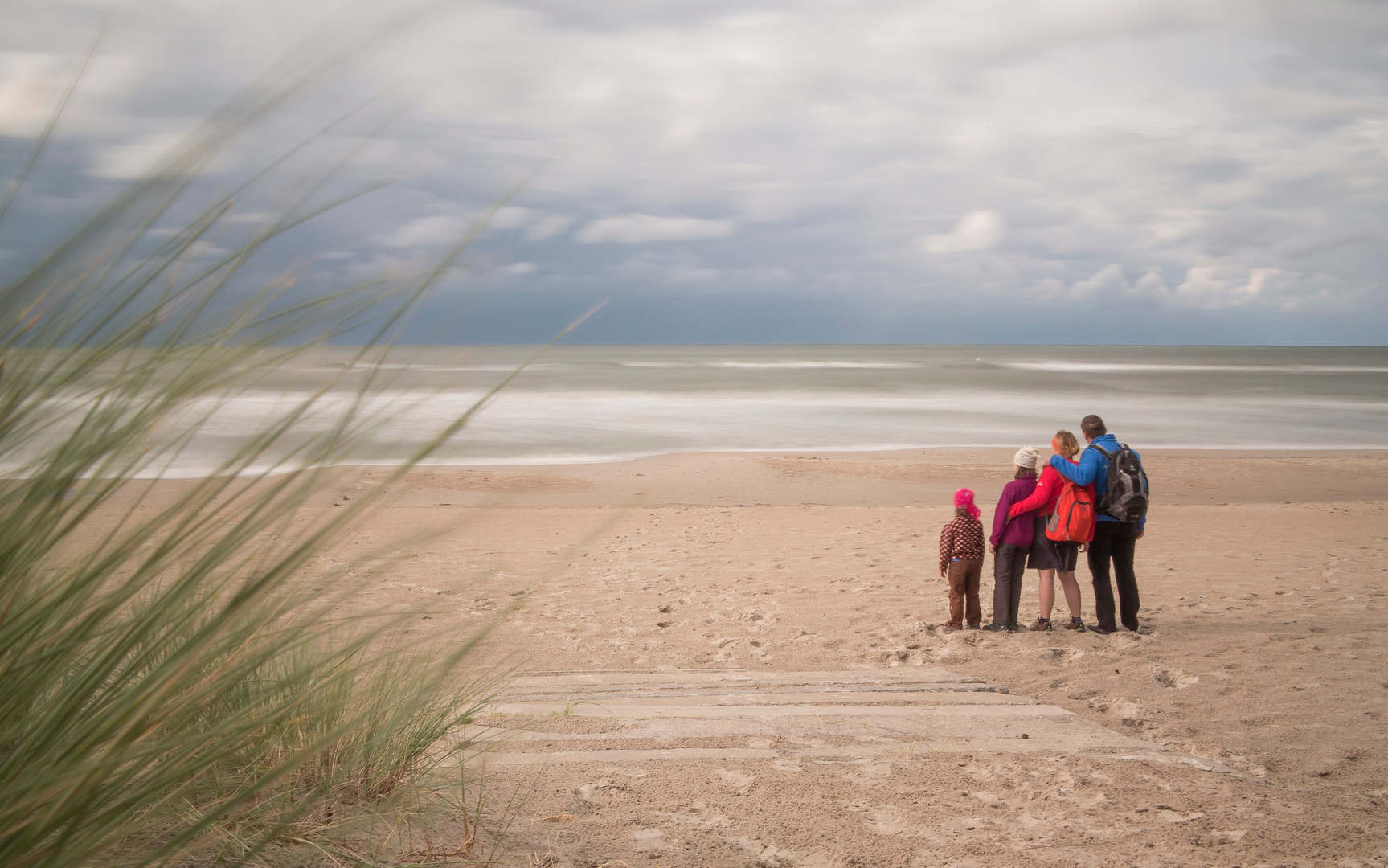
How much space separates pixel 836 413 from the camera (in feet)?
105

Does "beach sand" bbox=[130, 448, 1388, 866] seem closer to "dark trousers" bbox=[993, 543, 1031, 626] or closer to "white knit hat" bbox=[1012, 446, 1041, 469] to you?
"dark trousers" bbox=[993, 543, 1031, 626]

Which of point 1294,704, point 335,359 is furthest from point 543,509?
point 335,359

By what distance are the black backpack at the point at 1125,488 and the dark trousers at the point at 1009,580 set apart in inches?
25.9

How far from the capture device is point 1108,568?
5746 mm

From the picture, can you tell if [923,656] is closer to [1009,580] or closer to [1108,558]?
[1009,580]

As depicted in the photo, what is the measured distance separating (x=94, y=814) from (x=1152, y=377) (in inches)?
2951

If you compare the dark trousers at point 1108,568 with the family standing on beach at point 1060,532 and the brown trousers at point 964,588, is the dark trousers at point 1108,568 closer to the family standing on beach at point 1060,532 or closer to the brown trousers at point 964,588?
the family standing on beach at point 1060,532

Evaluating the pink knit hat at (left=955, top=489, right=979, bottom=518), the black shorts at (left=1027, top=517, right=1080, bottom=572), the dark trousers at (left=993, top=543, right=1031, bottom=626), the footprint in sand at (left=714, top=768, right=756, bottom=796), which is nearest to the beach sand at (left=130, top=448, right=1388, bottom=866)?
the footprint in sand at (left=714, top=768, right=756, bottom=796)

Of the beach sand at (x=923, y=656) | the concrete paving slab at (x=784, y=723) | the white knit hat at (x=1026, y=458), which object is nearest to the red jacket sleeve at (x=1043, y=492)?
the white knit hat at (x=1026, y=458)

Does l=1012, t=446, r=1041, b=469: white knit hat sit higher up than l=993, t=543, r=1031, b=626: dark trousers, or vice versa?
l=1012, t=446, r=1041, b=469: white knit hat

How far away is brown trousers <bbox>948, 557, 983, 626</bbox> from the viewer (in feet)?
19.1

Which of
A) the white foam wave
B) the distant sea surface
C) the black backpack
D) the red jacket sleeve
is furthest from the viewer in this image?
the white foam wave

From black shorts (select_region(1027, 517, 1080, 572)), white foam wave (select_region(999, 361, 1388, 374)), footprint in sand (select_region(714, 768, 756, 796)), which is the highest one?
white foam wave (select_region(999, 361, 1388, 374))

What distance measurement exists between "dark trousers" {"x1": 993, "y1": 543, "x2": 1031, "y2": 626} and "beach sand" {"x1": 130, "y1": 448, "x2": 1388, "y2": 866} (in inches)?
8.1
